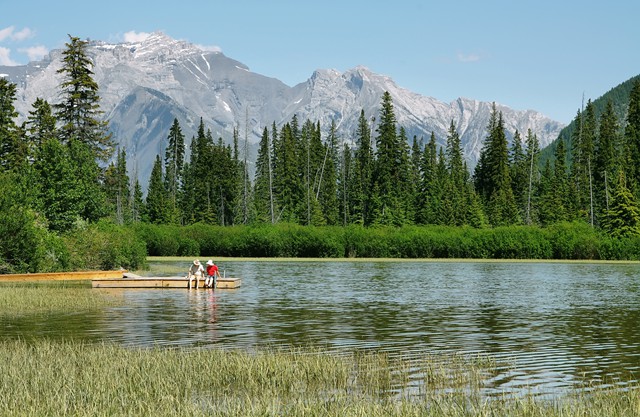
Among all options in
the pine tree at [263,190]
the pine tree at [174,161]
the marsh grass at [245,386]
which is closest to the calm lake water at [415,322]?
the marsh grass at [245,386]

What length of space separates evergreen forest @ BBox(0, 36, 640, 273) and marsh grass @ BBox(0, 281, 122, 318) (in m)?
9.78

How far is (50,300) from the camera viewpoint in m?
35.0

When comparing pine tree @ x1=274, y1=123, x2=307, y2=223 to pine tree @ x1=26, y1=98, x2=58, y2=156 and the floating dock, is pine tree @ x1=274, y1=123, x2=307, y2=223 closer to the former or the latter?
pine tree @ x1=26, y1=98, x2=58, y2=156

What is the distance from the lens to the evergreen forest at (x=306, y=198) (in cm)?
6044

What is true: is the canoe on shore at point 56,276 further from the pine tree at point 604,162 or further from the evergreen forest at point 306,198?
the pine tree at point 604,162

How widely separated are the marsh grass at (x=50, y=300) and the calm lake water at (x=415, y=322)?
1.44m

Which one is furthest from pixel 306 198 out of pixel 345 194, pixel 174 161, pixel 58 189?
pixel 58 189

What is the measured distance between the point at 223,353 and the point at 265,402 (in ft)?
17.9

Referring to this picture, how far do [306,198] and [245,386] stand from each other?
117 meters

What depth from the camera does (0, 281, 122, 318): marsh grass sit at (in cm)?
3227

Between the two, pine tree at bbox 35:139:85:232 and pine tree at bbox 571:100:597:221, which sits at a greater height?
pine tree at bbox 571:100:597:221

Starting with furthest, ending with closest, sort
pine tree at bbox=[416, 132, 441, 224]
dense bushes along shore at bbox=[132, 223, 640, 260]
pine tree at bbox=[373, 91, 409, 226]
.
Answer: pine tree at bbox=[373, 91, 409, 226], pine tree at bbox=[416, 132, 441, 224], dense bushes along shore at bbox=[132, 223, 640, 260]

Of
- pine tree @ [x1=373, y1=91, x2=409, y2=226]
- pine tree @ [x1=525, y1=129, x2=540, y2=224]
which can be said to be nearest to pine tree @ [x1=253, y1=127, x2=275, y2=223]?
pine tree @ [x1=373, y1=91, x2=409, y2=226]

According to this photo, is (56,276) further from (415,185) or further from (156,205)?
(415,185)
